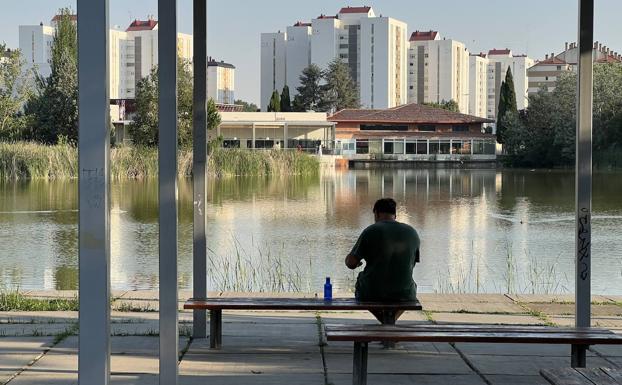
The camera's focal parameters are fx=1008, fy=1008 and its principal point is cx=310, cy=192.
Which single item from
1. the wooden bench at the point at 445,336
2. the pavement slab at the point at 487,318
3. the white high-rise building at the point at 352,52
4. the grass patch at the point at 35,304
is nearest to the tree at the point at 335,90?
the white high-rise building at the point at 352,52

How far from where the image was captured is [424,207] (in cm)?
3048

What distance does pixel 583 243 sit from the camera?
645cm

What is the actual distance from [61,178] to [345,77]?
65.0 m

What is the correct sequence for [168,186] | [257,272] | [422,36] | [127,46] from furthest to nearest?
[422,36] → [127,46] → [257,272] → [168,186]

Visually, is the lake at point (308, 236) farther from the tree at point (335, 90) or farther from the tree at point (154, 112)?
the tree at point (335, 90)

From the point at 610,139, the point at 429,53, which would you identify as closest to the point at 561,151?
the point at 610,139

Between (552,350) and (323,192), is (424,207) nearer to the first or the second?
(323,192)

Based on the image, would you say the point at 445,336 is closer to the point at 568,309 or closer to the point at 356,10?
the point at 568,309

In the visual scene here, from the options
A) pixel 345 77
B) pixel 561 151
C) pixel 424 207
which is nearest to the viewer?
pixel 424 207

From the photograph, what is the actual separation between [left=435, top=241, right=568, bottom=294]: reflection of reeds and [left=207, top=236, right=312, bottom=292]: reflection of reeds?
6.37ft

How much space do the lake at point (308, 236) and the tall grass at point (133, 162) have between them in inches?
66.4

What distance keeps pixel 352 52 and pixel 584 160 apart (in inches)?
5142

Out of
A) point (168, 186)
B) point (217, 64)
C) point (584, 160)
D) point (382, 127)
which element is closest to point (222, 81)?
point (217, 64)

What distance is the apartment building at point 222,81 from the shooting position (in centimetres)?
15525
